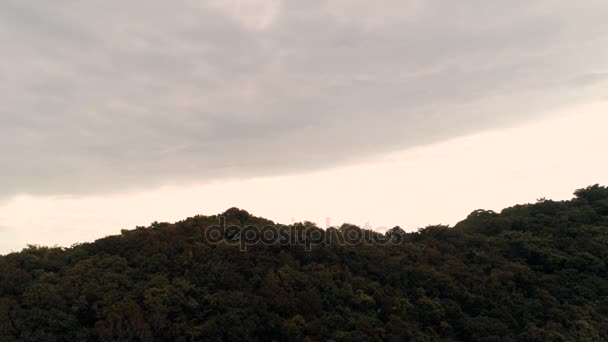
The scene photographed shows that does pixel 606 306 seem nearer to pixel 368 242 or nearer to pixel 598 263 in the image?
pixel 598 263

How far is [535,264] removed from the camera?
28766 millimetres

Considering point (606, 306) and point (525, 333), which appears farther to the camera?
point (606, 306)

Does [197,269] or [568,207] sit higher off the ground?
[568,207]

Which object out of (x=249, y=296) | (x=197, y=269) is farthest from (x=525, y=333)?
(x=197, y=269)

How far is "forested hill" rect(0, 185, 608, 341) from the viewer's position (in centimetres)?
1816

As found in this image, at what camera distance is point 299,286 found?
71.9 feet

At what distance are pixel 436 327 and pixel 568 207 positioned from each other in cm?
2166

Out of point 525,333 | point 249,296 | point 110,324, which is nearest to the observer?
point 110,324

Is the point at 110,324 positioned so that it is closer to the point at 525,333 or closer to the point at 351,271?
the point at 351,271

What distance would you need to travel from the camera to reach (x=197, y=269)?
2150cm

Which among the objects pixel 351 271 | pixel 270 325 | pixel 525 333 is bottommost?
pixel 525 333

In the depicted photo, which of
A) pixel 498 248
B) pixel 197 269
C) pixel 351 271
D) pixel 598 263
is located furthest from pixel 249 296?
pixel 598 263

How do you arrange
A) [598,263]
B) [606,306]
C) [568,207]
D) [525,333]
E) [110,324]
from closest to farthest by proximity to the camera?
[110,324], [525,333], [606,306], [598,263], [568,207]

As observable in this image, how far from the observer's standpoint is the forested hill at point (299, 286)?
18156 mm
